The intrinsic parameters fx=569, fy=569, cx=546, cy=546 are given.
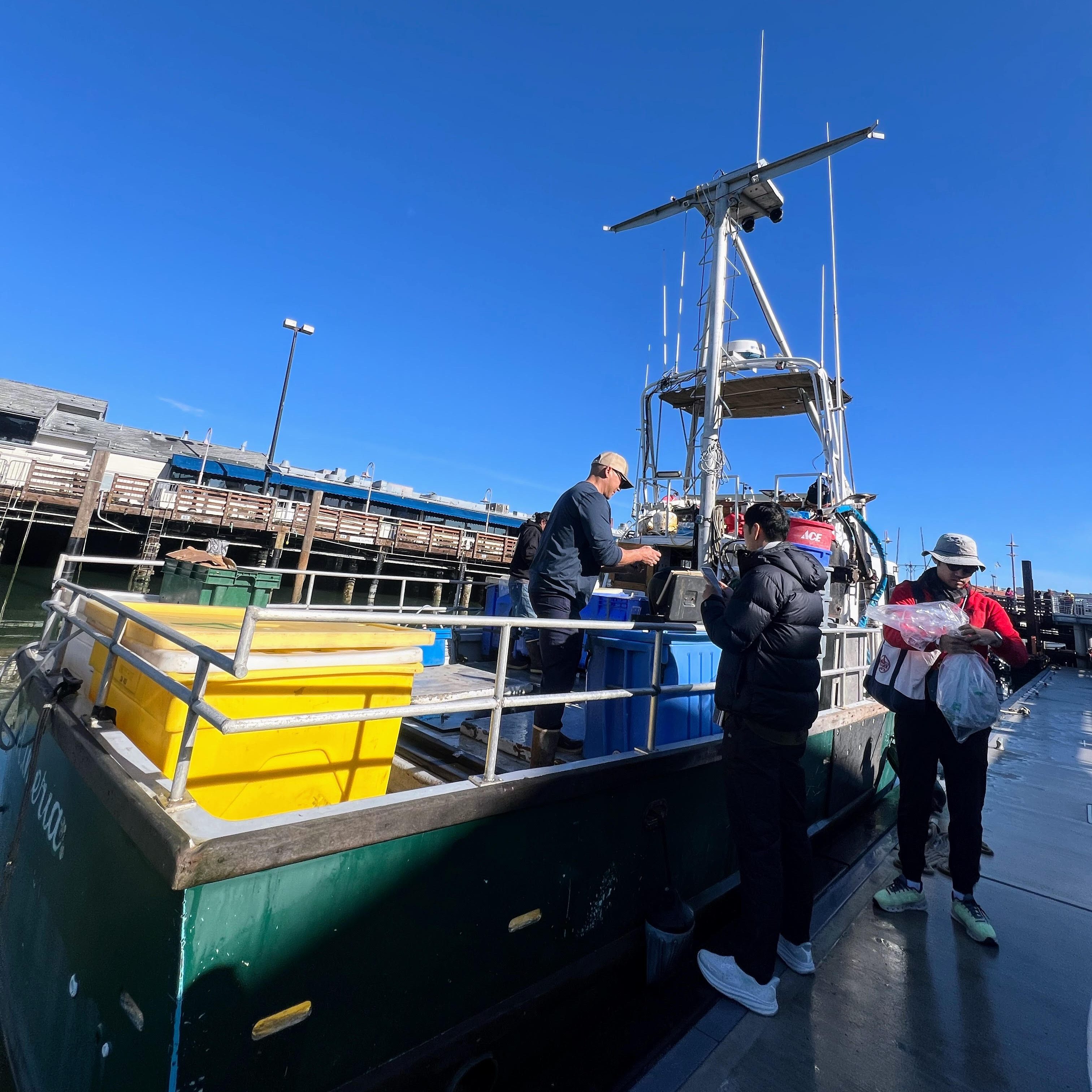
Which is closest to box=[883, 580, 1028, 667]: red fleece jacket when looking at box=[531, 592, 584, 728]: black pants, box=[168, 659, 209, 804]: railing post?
box=[531, 592, 584, 728]: black pants

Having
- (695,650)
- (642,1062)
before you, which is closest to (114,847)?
(642,1062)

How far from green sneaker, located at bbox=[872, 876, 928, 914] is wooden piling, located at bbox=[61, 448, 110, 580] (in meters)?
20.3

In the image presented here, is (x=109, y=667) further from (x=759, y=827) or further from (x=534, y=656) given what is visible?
(x=534, y=656)

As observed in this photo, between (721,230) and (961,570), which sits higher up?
(721,230)

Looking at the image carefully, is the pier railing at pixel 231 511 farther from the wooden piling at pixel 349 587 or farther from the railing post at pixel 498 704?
the railing post at pixel 498 704

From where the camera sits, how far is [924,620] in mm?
3342

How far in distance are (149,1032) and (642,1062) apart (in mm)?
1936

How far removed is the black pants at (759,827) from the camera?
265cm

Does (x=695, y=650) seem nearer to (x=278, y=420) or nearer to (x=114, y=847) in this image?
(x=114, y=847)

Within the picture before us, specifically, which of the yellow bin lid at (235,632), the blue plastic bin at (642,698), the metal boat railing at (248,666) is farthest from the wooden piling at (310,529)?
the blue plastic bin at (642,698)

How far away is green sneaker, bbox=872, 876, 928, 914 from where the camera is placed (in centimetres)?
352

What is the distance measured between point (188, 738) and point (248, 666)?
259 mm

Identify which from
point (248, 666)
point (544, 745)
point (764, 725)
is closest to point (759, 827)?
point (764, 725)

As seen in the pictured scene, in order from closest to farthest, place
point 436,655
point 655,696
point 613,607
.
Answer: point 655,696
point 436,655
point 613,607
